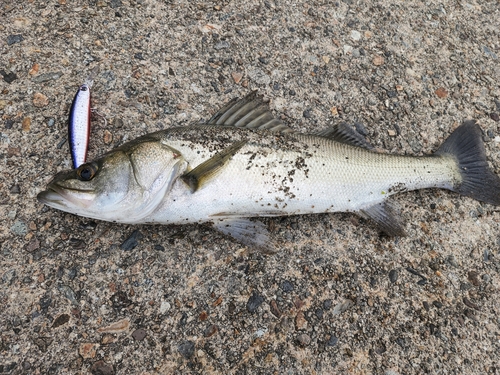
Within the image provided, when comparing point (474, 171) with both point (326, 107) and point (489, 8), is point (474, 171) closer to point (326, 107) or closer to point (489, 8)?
point (326, 107)

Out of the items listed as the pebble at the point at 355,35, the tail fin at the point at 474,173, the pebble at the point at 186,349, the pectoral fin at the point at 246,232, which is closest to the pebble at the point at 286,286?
the pectoral fin at the point at 246,232

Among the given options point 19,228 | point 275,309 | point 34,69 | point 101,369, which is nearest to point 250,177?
point 275,309

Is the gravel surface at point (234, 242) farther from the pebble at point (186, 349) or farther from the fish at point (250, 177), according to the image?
the fish at point (250, 177)

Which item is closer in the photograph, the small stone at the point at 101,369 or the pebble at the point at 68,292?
the small stone at the point at 101,369

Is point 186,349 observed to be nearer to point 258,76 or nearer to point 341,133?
point 341,133

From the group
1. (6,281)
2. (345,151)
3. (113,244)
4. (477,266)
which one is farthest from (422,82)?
(6,281)

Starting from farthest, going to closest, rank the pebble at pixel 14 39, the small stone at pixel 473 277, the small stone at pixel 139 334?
the pebble at pixel 14 39, the small stone at pixel 473 277, the small stone at pixel 139 334
